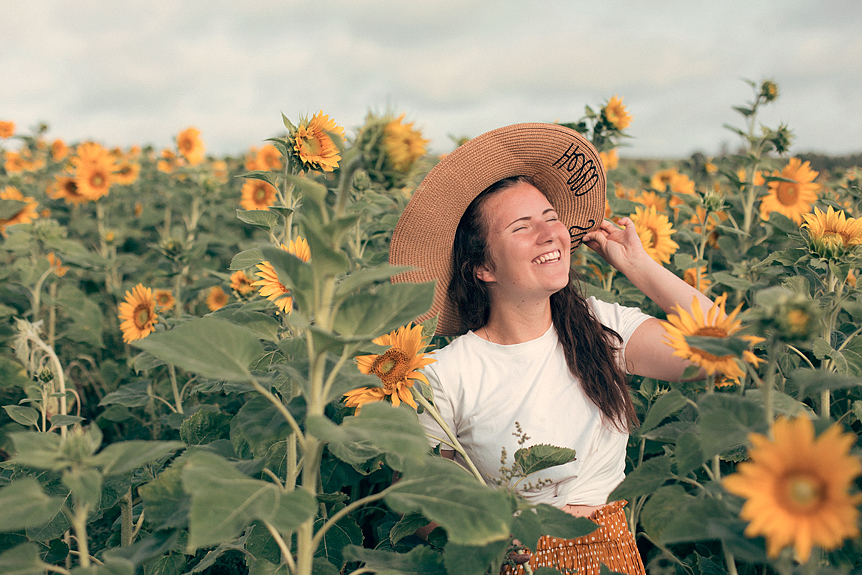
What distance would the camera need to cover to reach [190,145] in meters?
5.04

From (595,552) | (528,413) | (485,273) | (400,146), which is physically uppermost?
(400,146)

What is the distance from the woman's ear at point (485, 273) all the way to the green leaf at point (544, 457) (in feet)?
2.24

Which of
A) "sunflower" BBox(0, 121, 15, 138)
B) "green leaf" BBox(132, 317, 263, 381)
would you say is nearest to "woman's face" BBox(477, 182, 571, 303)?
"green leaf" BBox(132, 317, 263, 381)

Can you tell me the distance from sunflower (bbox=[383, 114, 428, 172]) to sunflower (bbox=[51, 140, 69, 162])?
19.6 ft

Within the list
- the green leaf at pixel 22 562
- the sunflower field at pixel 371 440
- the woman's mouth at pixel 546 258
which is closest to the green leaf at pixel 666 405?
the sunflower field at pixel 371 440

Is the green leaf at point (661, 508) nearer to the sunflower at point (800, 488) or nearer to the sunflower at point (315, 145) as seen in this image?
the sunflower at point (800, 488)

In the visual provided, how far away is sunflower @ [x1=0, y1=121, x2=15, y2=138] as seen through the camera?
18.8 ft

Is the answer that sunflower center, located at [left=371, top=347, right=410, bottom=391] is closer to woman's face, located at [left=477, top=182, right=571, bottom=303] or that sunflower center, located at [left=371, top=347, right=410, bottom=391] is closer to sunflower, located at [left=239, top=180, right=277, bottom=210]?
woman's face, located at [left=477, top=182, right=571, bottom=303]

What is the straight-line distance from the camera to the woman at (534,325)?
1601mm

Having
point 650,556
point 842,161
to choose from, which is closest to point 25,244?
point 650,556

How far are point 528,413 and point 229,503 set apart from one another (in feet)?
3.31

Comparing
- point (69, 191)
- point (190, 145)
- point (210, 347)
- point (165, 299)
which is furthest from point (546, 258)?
point (190, 145)

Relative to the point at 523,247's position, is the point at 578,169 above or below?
above

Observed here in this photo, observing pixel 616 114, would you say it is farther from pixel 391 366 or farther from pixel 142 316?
pixel 142 316
